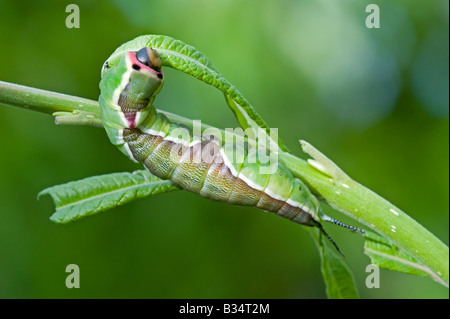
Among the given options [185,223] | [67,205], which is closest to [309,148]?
[67,205]

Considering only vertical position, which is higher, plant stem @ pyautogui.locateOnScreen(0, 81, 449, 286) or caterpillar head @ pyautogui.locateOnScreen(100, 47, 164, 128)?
caterpillar head @ pyautogui.locateOnScreen(100, 47, 164, 128)

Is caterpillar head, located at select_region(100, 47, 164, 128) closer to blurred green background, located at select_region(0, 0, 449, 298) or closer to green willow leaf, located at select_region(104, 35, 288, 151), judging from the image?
green willow leaf, located at select_region(104, 35, 288, 151)

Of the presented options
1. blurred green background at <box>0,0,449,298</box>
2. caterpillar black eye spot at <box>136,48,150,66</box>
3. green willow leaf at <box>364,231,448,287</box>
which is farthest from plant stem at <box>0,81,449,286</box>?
blurred green background at <box>0,0,449,298</box>

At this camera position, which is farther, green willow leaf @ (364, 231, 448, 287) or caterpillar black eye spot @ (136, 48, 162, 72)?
green willow leaf @ (364, 231, 448, 287)

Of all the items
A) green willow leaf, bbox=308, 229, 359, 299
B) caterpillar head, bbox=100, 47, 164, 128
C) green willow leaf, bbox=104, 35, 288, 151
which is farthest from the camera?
green willow leaf, bbox=308, 229, 359, 299

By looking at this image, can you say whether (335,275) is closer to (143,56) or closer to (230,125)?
(143,56)

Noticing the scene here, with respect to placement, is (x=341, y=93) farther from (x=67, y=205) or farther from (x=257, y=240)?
(x=67, y=205)

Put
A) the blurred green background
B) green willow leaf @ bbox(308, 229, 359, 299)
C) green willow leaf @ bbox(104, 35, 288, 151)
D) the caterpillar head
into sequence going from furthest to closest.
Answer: the blurred green background → green willow leaf @ bbox(308, 229, 359, 299) → the caterpillar head → green willow leaf @ bbox(104, 35, 288, 151)
